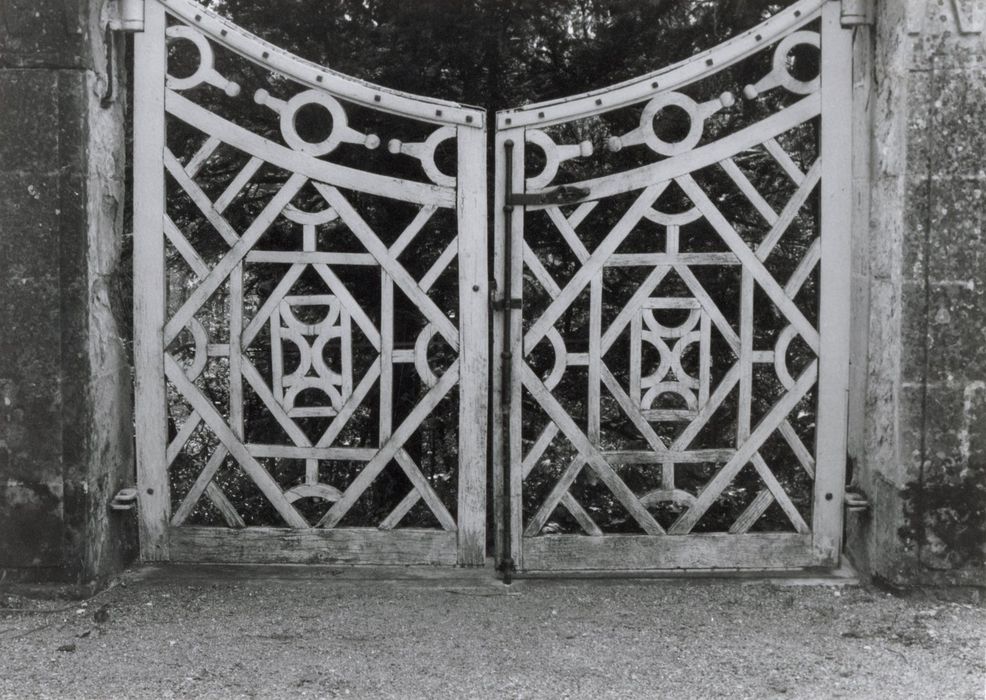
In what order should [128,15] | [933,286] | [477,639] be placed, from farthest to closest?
[128,15] < [933,286] < [477,639]

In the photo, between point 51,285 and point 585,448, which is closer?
point 51,285

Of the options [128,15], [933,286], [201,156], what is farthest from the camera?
[201,156]

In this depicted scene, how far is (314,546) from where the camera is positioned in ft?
13.2

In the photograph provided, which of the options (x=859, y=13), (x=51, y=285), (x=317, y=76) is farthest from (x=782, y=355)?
(x=51, y=285)

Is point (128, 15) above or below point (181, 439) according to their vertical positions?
above

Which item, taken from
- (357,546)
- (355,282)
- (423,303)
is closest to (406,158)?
(355,282)

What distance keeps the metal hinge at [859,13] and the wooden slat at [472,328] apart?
1.39 metres

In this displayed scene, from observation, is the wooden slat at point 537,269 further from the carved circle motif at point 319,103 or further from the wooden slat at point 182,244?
the wooden slat at point 182,244

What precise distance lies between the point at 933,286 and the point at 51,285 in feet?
9.93

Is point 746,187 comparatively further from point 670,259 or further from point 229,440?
point 229,440

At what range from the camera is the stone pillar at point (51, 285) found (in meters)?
3.60

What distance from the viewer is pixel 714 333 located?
5090 mm

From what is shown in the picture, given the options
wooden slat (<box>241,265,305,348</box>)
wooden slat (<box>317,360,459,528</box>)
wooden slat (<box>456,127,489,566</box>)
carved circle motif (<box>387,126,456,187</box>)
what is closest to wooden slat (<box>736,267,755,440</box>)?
wooden slat (<box>456,127,489,566</box>)

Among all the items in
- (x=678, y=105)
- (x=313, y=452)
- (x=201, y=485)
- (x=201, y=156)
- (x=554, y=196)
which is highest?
(x=678, y=105)
